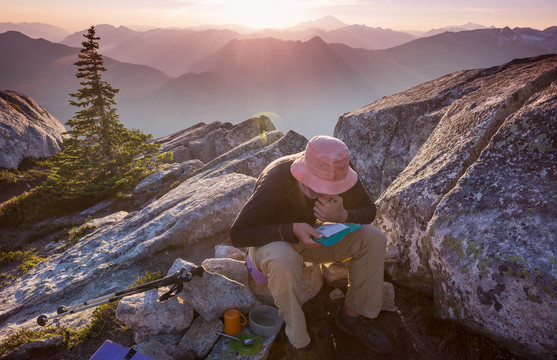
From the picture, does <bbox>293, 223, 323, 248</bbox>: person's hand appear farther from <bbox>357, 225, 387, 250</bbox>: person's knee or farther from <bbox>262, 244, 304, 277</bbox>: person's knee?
<bbox>357, 225, 387, 250</bbox>: person's knee

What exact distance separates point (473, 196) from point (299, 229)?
2873 mm

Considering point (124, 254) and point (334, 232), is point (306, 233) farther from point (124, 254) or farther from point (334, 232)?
point (124, 254)

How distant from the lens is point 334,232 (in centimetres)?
424

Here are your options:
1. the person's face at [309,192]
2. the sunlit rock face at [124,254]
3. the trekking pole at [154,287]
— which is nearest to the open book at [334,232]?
the person's face at [309,192]

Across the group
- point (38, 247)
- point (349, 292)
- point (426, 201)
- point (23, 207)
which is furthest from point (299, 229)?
point (23, 207)

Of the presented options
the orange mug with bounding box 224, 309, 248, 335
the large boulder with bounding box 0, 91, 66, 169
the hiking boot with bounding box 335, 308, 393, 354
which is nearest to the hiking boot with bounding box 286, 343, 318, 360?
the hiking boot with bounding box 335, 308, 393, 354

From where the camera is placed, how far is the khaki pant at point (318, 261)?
4.15 m

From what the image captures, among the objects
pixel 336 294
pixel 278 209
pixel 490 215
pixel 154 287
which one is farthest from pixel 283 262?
pixel 490 215

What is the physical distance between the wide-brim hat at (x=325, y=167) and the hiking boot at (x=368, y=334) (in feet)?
7.36

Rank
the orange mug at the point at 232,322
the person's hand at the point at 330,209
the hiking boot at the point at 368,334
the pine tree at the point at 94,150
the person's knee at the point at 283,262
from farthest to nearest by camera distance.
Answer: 1. the pine tree at the point at 94,150
2. the orange mug at the point at 232,322
3. the person's hand at the point at 330,209
4. the hiking boot at the point at 368,334
5. the person's knee at the point at 283,262

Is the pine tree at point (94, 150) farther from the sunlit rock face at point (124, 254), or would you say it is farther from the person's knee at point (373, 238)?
the person's knee at point (373, 238)

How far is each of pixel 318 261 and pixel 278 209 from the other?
4.22ft

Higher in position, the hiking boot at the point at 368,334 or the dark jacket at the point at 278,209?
the dark jacket at the point at 278,209

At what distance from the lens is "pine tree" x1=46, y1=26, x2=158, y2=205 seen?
1730 centimetres
